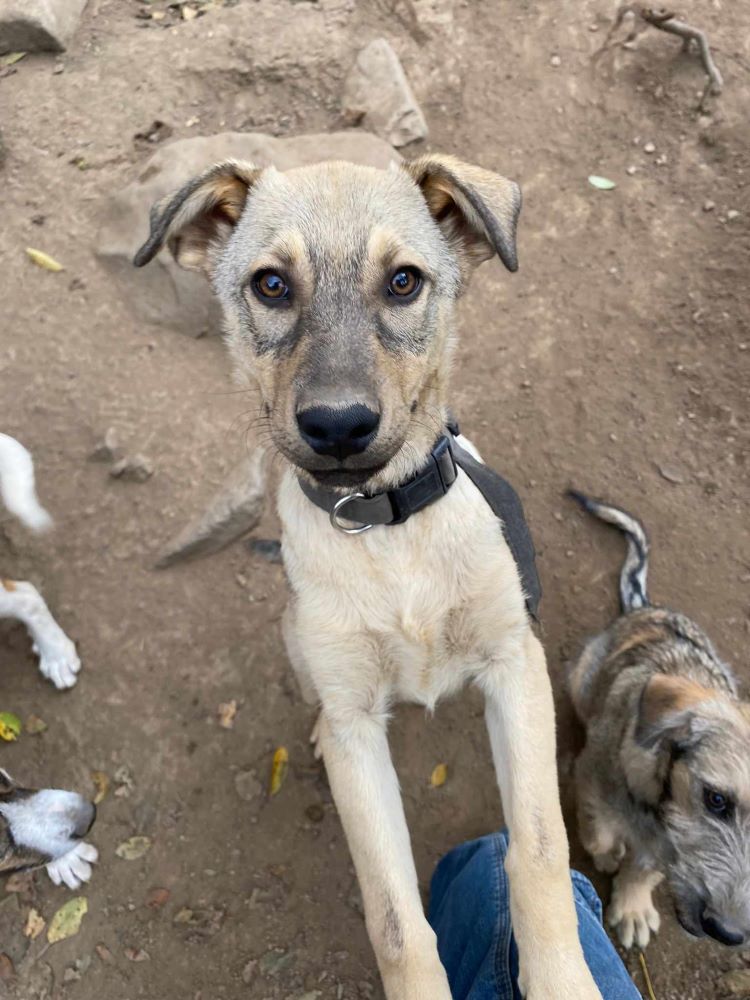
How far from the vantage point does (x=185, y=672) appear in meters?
3.86

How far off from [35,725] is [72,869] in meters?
0.78

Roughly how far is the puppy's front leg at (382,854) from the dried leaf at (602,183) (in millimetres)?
4328

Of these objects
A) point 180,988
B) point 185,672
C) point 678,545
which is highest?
point 678,545

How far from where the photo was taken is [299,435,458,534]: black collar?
2.47 meters

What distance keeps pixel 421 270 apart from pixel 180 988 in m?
3.20

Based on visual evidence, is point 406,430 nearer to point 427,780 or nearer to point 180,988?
point 427,780

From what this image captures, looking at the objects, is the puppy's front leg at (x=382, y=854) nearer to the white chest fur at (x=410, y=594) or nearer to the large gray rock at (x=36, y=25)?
the white chest fur at (x=410, y=594)

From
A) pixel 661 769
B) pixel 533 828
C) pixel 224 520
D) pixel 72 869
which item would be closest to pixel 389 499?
pixel 533 828

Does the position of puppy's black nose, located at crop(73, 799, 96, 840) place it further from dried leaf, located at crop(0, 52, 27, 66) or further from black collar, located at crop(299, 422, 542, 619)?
dried leaf, located at crop(0, 52, 27, 66)

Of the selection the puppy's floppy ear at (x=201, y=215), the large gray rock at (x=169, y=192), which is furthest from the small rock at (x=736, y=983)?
the large gray rock at (x=169, y=192)

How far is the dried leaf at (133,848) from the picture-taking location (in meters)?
3.42

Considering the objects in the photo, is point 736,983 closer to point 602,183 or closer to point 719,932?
point 719,932

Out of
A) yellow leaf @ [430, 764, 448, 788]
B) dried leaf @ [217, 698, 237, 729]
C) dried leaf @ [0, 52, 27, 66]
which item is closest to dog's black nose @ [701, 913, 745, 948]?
yellow leaf @ [430, 764, 448, 788]

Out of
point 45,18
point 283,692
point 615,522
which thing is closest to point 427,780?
point 283,692
